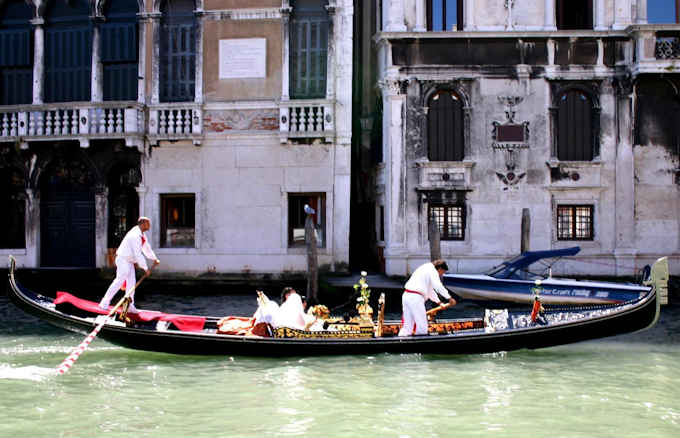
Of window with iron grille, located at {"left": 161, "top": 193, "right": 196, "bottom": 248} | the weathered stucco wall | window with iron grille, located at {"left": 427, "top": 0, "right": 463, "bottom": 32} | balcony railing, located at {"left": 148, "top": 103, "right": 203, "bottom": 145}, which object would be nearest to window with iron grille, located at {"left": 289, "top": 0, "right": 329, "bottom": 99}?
the weathered stucco wall

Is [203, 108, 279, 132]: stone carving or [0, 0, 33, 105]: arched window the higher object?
[0, 0, 33, 105]: arched window

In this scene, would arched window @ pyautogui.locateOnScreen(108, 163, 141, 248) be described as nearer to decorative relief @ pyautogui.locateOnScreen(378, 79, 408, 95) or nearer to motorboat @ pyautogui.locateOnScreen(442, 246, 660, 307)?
decorative relief @ pyautogui.locateOnScreen(378, 79, 408, 95)

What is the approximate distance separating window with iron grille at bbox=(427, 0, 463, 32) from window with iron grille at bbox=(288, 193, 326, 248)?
4223 millimetres

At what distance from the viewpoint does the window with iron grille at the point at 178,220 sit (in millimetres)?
16500

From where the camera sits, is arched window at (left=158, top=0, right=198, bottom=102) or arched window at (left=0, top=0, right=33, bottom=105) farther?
arched window at (left=0, top=0, right=33, bottom=105)

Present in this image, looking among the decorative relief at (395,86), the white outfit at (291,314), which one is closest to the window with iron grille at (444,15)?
the decorative relief at (395,86)

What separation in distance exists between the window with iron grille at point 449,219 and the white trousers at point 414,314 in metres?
6.79

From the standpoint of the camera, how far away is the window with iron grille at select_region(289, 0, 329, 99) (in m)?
16.3

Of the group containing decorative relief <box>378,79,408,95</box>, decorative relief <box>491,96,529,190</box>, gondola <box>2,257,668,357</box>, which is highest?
decorative relief <box>378,79,408,95</box>

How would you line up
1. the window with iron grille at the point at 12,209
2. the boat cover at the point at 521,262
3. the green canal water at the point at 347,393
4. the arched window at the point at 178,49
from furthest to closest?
1. the window with iron grille at the point at 12,209
2. the arched window at the point at 178,49
3. the boat cover at the point at 521,262
4. the green canal water at the point at 347,393

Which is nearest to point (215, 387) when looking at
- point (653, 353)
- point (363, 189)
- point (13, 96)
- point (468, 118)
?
point (653, 353)

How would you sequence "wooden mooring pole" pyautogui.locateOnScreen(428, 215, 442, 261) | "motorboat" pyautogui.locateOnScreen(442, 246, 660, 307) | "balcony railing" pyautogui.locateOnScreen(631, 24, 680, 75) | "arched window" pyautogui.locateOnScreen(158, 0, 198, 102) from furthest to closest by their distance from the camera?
"arched window" pyautogui.locateOnScreen(158, 0, 198, 102) < "balcony railing" pyautogui.locateOnScreen(631, 24, 680, 75) < "wooden mooring pole" pyautogui.locateOnScreen(428, 215, 442, 261) < "motorboat" pyautogui.locateOnScreen(442, 246, 660, 307)

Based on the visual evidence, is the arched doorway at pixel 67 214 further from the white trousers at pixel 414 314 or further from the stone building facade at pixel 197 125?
the white trousers at pixel 414 314

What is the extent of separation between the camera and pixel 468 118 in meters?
15.7
